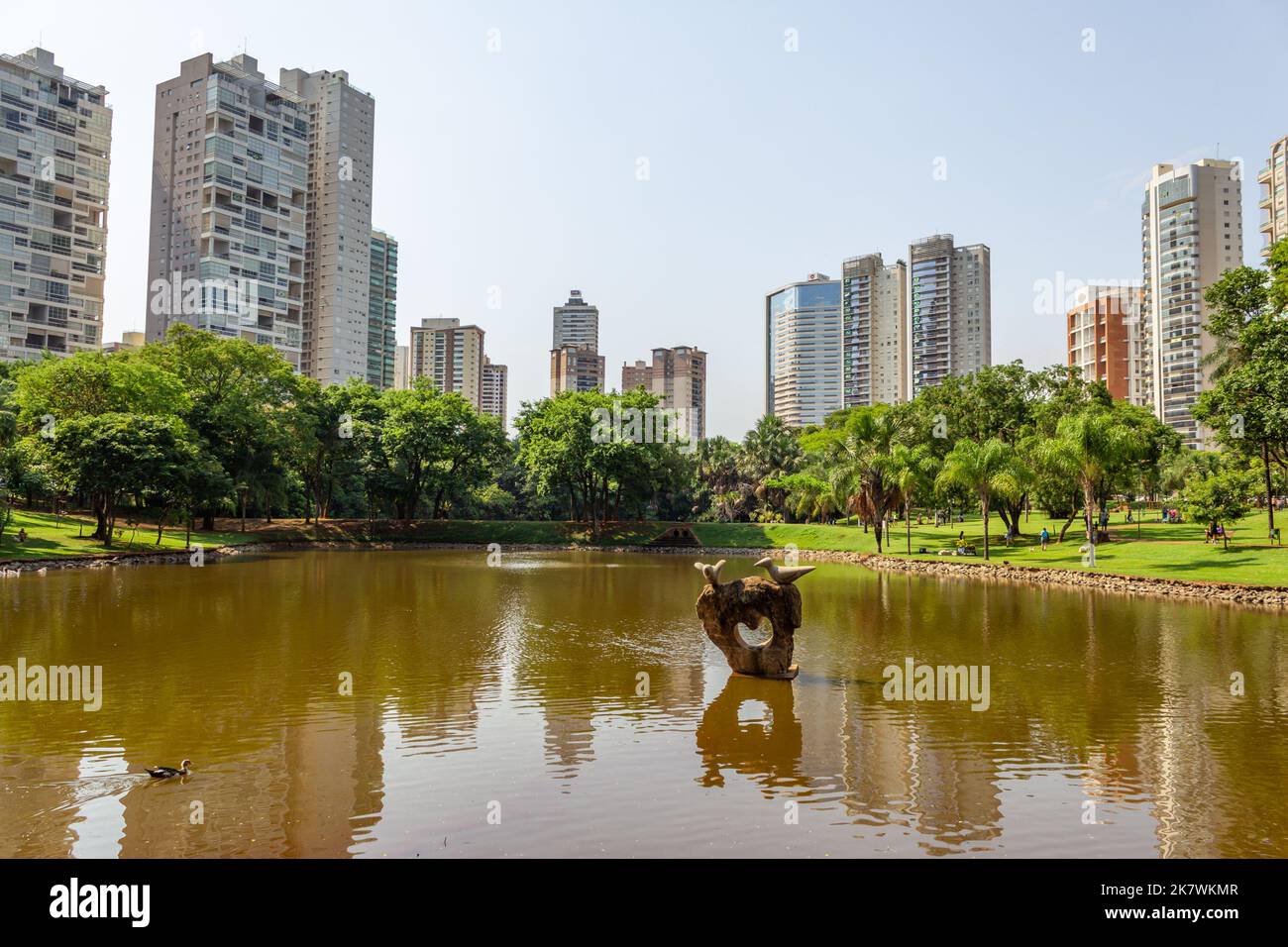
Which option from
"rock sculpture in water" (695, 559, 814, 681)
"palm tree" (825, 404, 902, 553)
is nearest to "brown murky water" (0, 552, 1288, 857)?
"rock sculpture in water" (695, 559, 814, 681)

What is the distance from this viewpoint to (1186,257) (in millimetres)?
117938

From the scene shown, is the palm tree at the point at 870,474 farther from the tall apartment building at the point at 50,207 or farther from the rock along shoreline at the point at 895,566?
the tall apartment building at the point at 50,207

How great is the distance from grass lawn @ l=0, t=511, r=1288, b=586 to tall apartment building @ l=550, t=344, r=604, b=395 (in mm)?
75196

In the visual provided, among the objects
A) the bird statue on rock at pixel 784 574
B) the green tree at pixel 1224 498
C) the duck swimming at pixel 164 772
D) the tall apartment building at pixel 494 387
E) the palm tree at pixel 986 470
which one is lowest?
the duck swimming at pixel 164 772

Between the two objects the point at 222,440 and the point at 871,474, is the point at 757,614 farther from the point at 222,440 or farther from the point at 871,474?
the point at 222,440

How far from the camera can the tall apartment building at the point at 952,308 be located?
14225 centimetres

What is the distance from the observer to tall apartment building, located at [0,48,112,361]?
87.0m

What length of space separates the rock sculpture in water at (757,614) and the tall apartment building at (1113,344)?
423ft

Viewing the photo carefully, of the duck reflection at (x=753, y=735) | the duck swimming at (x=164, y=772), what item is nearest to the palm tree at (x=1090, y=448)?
the duck reflection at (x=753, y=735)

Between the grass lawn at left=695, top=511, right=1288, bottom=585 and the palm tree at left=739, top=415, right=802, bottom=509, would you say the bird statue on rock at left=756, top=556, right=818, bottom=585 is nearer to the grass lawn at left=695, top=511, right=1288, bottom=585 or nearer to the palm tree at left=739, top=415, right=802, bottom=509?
the grass lawn at left=695, top=511, right=1288, bottom=585

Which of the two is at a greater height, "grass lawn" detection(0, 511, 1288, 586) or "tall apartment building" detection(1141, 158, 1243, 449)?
"tall apartment building" detection(1141, 158, 1243, 449)

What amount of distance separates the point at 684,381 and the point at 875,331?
37031 millimetres

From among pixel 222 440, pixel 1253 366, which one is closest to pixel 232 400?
pixel 222 440
